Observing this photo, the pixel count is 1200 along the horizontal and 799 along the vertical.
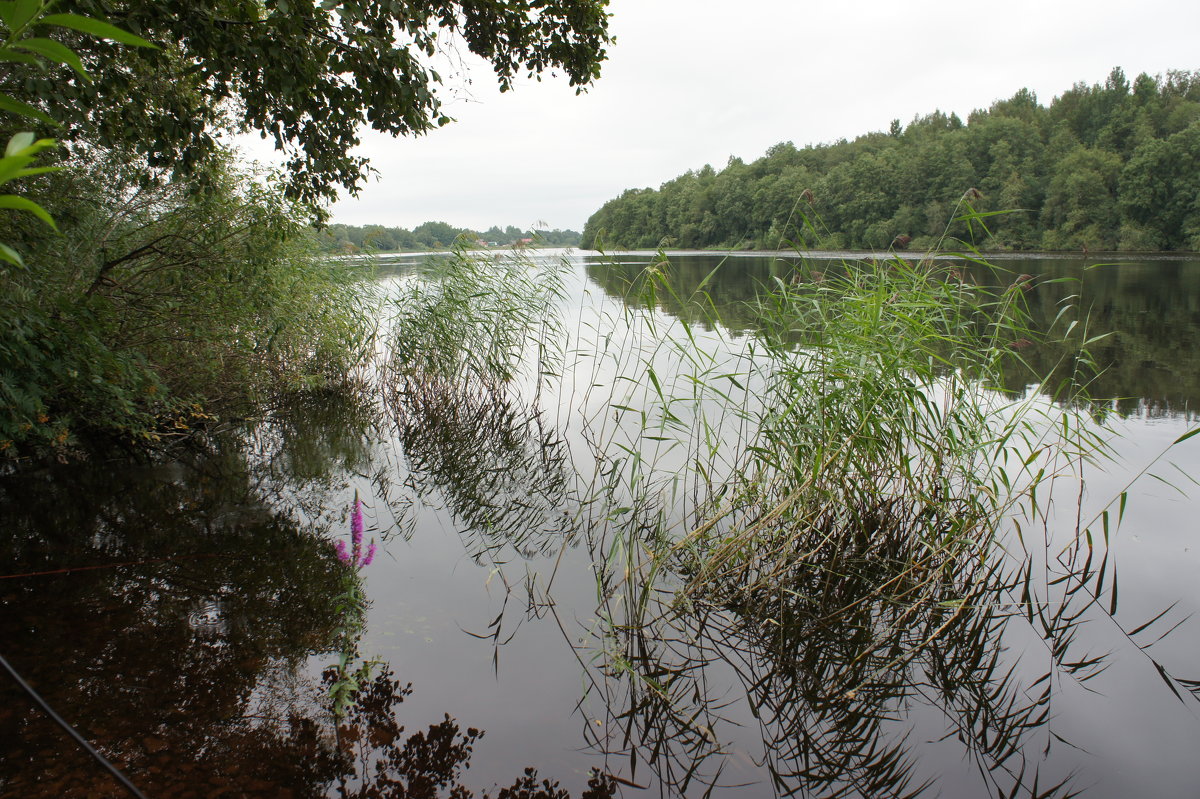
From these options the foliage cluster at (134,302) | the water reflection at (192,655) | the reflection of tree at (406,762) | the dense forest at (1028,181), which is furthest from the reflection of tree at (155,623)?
the dense forest at (1028,181)

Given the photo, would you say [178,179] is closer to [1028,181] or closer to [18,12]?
[18,12]

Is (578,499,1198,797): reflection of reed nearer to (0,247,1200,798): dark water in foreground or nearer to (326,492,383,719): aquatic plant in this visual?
(0,247,1200,798): dark water in foreground

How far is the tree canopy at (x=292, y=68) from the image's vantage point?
15.8ft

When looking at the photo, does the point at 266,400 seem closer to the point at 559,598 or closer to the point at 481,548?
the point at 481,548

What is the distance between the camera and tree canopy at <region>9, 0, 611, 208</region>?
481cm

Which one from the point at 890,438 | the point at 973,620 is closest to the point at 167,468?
the point at 890,438

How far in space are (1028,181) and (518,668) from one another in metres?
57.0

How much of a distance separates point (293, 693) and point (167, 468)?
4.99 metres

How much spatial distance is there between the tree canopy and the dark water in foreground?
303 cm

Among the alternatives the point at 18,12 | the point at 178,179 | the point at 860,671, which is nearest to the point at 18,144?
the point at 18,12

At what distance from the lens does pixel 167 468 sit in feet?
24.8

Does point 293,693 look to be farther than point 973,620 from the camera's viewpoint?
No

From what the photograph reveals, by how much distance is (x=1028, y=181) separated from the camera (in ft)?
163

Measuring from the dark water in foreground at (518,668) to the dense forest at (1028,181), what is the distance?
26.6 m
